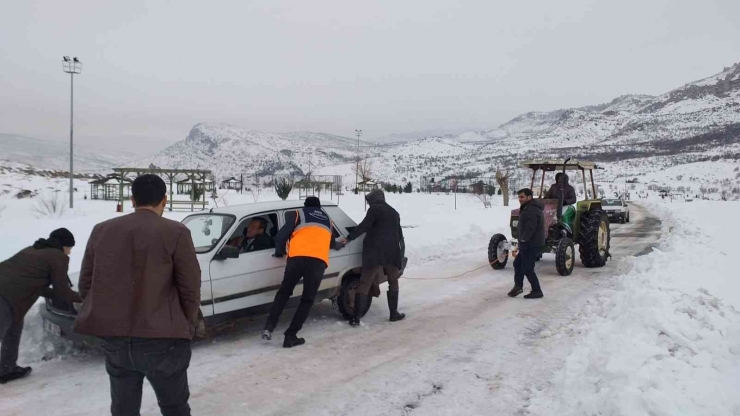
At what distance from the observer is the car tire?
691 centimetres

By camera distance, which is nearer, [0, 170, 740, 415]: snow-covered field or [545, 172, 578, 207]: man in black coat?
[0, 170, 740, 415]: snow-covered field

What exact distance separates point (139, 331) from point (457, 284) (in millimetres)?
7175

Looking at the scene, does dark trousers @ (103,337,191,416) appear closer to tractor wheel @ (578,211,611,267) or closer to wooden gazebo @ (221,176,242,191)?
tractor wheel @ (578,211,611,267)

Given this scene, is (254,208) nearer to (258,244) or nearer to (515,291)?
(258,244)

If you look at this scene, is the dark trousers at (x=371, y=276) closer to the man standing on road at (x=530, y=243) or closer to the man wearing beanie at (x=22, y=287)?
the man standing on road at (x=530, y=243)

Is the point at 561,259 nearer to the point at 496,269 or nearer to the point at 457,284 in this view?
the point at 496,269

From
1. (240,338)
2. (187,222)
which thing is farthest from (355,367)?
(187,222)

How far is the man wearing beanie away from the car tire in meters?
3.11

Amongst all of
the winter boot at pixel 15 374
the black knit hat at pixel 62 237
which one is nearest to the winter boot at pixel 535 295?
the black knit hat at pixel 62 237

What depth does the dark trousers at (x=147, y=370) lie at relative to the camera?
2932 mm

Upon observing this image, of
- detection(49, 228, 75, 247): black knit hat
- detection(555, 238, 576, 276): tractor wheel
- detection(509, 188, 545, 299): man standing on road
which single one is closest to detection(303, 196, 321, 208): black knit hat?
detection(49, 228, 75, 247): black knit hat

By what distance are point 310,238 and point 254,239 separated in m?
0.89

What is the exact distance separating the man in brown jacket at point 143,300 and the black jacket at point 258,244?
10.5 feet

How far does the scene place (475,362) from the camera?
5.40 metres
